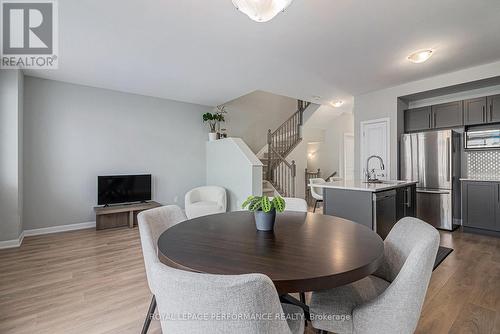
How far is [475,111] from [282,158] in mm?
3803

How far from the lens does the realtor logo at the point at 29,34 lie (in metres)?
2.28

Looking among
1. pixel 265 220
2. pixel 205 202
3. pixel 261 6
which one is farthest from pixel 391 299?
pixel 205 202

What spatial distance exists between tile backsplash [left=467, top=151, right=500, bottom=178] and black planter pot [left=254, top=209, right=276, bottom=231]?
4.59 meters

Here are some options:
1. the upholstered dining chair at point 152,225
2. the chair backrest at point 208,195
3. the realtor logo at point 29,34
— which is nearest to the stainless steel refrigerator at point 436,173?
the chair backrest at point 208,195

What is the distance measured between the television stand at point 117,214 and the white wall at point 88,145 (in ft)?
1.09

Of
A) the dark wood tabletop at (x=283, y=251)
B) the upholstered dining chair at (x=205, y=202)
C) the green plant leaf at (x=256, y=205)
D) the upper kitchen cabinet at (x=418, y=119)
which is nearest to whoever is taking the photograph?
the dark wood tabletop at (x=283, y=251)

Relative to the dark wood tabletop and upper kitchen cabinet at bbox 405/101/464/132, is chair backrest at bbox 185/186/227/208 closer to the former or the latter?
the dark wood tabletop

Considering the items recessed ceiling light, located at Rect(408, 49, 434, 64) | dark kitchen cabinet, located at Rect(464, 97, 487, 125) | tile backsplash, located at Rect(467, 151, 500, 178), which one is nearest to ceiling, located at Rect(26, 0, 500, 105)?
recessed ceiling light, located at Rect(408, 49, 434, 64)

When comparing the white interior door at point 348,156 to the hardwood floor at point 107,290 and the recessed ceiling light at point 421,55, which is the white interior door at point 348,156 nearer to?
the hardwood floor at point 107,290

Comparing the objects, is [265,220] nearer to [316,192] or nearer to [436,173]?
[436,173]

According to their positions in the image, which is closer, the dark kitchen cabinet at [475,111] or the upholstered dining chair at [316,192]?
the dark kitchen cabinet at [475,111]

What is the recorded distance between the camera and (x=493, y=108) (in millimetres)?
3777

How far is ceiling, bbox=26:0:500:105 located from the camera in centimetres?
227

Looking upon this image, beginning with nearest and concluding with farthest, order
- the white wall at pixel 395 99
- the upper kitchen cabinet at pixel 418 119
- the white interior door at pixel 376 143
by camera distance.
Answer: the white wall at pixel 395 99 → the upper kitchen cabinet at pixel 418 119 → the white interior door at pixel 376 143
